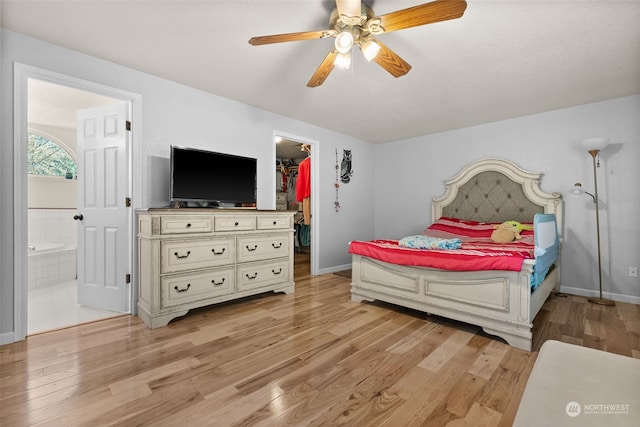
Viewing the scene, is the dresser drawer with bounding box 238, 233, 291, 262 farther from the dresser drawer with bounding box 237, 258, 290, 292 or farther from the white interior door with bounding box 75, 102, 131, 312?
the white interior door with bounding box 75, 102, 131, 312

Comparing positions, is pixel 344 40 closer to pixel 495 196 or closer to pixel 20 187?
pixel 20 187

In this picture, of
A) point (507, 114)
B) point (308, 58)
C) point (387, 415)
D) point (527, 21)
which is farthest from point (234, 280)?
point (507, 114)

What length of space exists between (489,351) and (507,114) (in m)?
3.20

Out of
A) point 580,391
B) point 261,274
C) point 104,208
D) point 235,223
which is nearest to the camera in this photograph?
point 580,391

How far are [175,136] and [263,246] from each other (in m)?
1.49

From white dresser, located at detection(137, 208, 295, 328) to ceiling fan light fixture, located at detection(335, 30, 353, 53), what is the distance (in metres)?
1.80

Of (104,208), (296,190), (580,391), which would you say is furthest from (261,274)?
(296,190)

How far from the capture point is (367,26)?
1812 millimetres

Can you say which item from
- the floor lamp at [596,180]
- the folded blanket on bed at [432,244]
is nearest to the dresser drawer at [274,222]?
the folded blanket on bed at [432,244]

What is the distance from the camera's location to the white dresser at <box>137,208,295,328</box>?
2479 mm

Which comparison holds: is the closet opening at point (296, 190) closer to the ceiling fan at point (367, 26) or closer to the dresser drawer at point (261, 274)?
the dresser drawer at point (261, 274)

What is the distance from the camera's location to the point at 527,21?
201 centimetres

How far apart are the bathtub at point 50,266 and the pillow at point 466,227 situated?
5237mm

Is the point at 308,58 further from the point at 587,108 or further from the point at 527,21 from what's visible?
the point at 587,108
